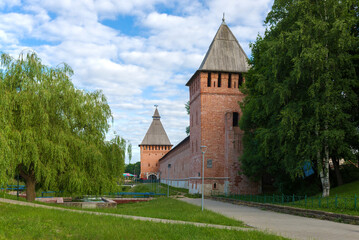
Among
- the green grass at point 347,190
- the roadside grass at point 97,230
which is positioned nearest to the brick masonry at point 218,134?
the green grass at point 347,190

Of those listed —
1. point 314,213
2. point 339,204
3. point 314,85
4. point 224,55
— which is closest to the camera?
point 314,213

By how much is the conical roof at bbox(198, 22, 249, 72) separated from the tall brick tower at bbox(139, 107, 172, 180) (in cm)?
5052

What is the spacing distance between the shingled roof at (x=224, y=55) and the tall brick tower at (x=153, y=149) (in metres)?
50.5

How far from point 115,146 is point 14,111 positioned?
5956 mm

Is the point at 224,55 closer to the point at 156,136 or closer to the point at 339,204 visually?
the point at 339,204

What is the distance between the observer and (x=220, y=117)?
36406 millimetres

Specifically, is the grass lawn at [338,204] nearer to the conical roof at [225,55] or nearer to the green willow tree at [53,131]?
the green willow tree at [53,131]

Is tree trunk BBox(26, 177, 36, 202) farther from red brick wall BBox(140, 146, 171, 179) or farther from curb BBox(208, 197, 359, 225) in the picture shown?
red brick wall BBox(140, 146, 171, 179)

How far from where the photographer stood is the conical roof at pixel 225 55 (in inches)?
1460

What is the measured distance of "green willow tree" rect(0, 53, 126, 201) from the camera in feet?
55.2

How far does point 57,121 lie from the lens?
61.3 feet

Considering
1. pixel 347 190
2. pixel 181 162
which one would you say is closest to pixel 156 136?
pixel 181 162

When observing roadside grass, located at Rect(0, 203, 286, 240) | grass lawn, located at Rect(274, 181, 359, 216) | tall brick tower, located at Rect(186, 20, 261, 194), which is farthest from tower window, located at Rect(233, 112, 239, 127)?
roadside grass, located at Rect(0, 203, 286, 240)

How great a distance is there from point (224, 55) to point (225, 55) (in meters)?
0.11
